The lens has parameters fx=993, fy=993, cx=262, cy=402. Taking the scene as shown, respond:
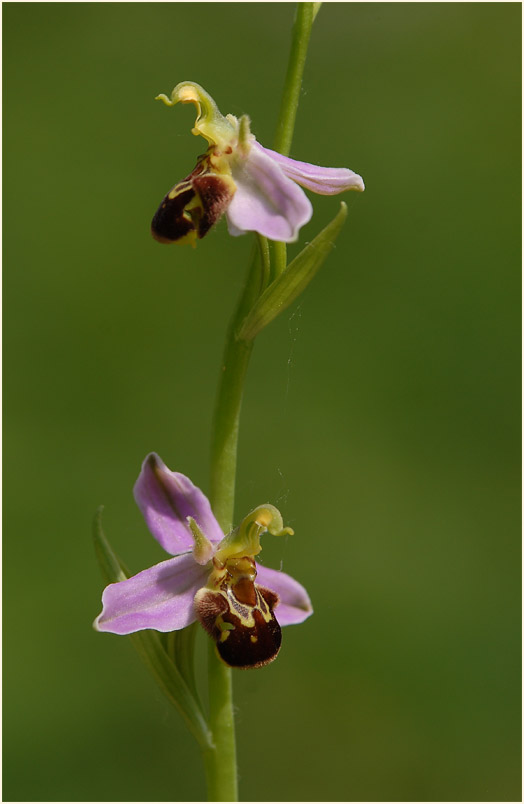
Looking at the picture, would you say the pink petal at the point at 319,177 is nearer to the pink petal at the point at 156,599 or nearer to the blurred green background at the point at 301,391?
the pink petal at the point at 156,599

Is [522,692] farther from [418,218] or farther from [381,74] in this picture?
[381,74]

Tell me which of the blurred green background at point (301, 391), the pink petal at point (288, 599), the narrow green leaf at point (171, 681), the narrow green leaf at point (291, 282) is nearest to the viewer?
the narrow green leaf at point (291, 282)

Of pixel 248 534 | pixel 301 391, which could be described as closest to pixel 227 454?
pixel 248 534

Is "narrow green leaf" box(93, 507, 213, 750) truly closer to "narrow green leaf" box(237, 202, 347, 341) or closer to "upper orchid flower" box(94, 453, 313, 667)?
"upper orchid flower" box(94, 453, 313, 667)

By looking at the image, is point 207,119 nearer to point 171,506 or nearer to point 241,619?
point 171,506

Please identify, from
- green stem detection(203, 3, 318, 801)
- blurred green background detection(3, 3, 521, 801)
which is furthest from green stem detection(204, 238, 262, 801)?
blurred green background detection(3, 3, 521, 801)

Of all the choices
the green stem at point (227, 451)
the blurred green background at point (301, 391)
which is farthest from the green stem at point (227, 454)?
the blurred green background at point (301, 391)
